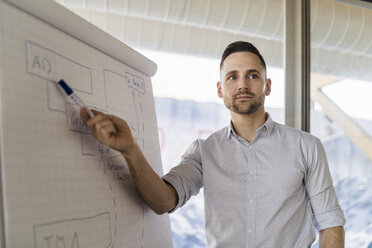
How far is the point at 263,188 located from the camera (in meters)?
1.53

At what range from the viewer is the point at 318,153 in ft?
5.12

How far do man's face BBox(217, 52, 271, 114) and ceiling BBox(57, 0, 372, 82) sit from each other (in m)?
0.58

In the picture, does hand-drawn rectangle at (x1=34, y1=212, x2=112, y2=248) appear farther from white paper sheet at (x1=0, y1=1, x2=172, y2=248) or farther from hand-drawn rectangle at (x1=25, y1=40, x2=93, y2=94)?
hand-drawn rectangle at (x1=25, y1=40, x2=93, y2=94)

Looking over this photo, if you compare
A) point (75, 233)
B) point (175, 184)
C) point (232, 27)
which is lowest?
point (75, 233)

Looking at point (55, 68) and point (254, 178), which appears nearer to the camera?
point (55, 68)

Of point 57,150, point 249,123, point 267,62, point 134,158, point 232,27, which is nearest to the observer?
point 57,150

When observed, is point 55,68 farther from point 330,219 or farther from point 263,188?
point 330,219

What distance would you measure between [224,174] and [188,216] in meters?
1.39

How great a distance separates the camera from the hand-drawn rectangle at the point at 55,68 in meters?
0.85

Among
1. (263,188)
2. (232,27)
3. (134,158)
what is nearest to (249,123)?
(263,188)

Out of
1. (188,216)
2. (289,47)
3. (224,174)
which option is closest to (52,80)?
(224,174)

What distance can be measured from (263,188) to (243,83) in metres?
0.48

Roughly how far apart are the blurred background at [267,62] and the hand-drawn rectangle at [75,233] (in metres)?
1.29

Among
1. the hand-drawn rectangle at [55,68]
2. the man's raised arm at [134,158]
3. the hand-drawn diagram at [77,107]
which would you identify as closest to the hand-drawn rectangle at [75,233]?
the hand-drawn diagram at [77,107]
